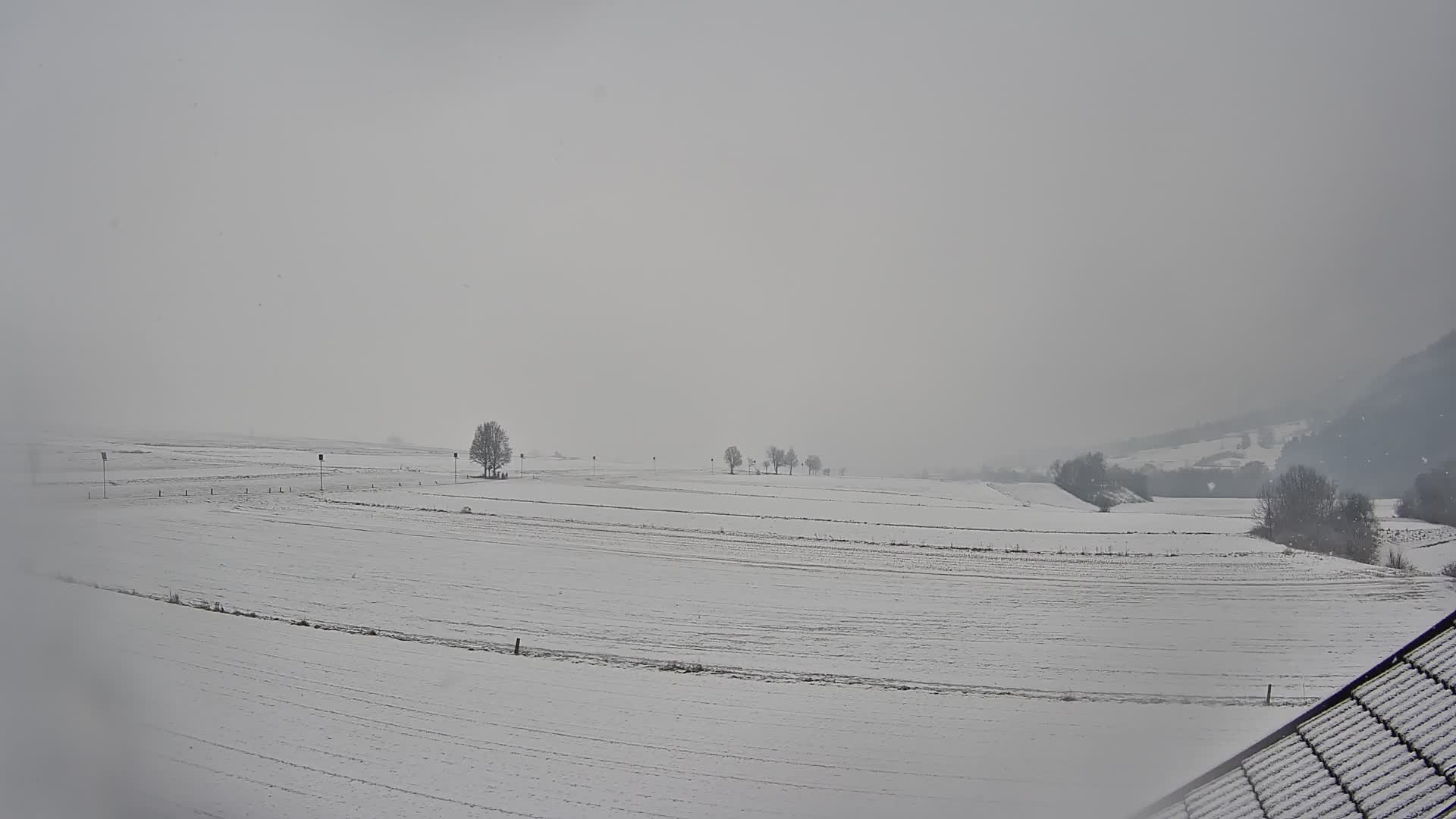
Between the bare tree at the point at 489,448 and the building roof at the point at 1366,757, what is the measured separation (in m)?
30.6

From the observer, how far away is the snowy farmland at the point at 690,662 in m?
3.22

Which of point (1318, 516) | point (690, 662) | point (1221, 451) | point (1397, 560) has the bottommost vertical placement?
point (690, 662)

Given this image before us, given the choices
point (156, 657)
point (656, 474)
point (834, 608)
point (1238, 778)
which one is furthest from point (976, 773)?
point (656, 474)

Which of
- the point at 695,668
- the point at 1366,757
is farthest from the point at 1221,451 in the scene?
the point at 695,668

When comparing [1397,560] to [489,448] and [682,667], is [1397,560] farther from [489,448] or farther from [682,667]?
[489,448]

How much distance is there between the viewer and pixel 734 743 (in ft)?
13.0

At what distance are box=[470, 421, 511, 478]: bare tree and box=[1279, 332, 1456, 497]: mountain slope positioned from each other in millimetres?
29918

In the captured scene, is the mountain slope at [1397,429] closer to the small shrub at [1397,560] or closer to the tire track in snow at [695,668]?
the small shrub at [1397,560]

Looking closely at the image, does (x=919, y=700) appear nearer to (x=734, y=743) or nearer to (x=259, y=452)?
(x=734, y=743)

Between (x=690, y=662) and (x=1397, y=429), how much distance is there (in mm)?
5422

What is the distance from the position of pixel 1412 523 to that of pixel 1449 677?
3034mm

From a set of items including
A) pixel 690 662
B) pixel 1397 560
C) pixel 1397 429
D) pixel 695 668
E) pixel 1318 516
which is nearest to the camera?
pixel 1397 429

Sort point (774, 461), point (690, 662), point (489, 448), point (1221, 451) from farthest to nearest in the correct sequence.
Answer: point (774, 461), point (489, 448), point (690, 662), point (1221, 451)

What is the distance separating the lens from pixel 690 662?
5953 millimetres
